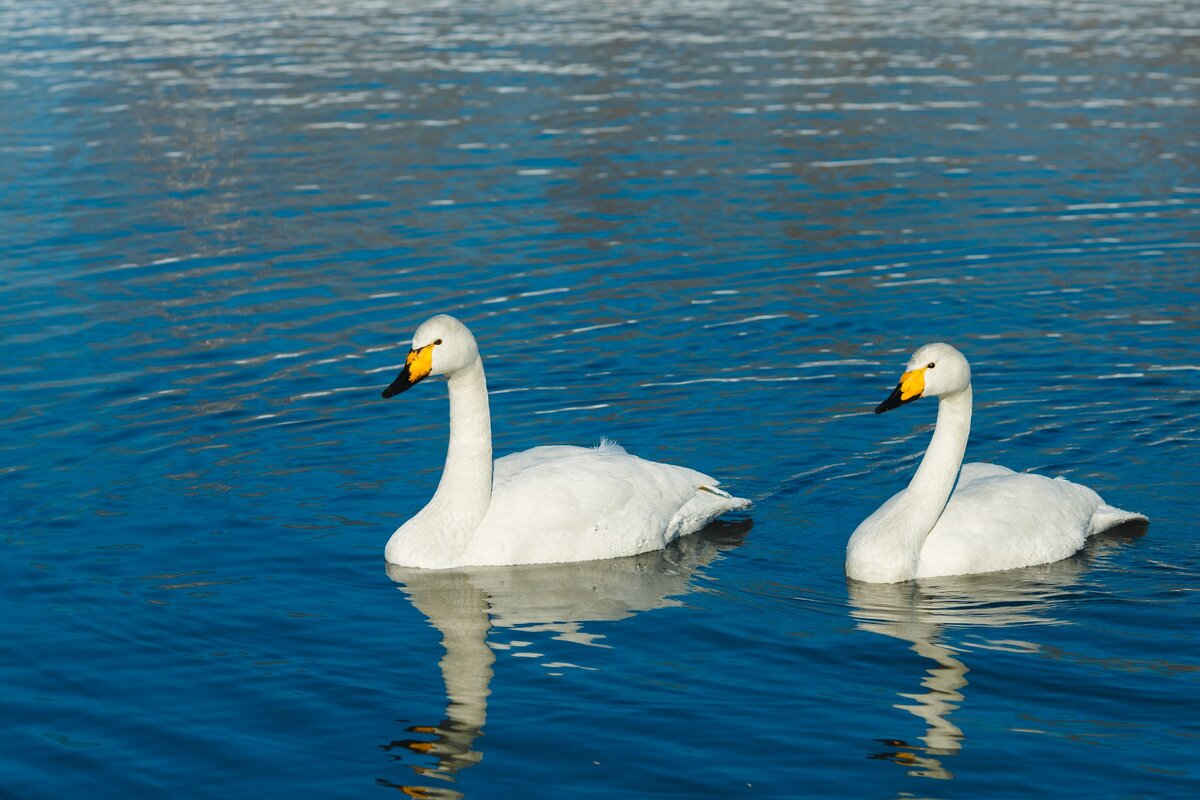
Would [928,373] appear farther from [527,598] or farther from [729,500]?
[527,598]

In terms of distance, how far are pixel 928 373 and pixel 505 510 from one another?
307 centimetres

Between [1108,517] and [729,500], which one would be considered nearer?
[1108,517]

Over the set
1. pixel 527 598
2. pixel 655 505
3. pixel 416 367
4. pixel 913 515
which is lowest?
pixel 527 598

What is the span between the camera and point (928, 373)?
37.0ft

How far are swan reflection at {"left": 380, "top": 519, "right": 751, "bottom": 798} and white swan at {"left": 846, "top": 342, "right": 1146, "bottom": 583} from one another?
4.18 ft

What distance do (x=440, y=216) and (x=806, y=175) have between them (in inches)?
228

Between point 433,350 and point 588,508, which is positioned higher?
point 433,350

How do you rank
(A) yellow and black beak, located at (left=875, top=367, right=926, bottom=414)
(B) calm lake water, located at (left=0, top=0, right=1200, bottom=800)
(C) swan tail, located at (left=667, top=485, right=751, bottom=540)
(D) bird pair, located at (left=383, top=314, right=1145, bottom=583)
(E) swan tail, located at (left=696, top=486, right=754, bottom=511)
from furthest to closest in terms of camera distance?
(E) swan tail, located at (left=696, top=486, right=754, bottom=511) < (C) swan tail, located at (left=667, top=485, right=751, bottom=540) < (D) bird pair, located at (left=383, top=314, right=1145, bottom=583) < (A) yellow and black beak, located at (left=875, top=367, right=926, bottom=414) < (B) calm lake water, located at (left=0, top=0, right=1200, bottom=800)

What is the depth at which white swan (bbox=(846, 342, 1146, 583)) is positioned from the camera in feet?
37.1

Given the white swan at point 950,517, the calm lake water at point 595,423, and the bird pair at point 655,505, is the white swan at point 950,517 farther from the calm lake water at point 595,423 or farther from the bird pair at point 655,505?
the calm lake water at point 595,423

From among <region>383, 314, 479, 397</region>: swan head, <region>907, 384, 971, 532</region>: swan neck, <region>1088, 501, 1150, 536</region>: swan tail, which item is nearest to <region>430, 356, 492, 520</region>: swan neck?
<region>383, 314, 479, 397</region>: swan head

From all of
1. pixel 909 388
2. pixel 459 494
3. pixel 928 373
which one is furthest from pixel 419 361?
pixel 928 373

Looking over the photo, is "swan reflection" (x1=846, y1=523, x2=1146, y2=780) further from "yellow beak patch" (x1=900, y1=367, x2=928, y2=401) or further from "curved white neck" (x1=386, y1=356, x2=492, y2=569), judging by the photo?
"curved white neck" (x1=386, y1=356, x2=492, y2=569)

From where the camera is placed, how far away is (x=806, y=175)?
25922 mm
